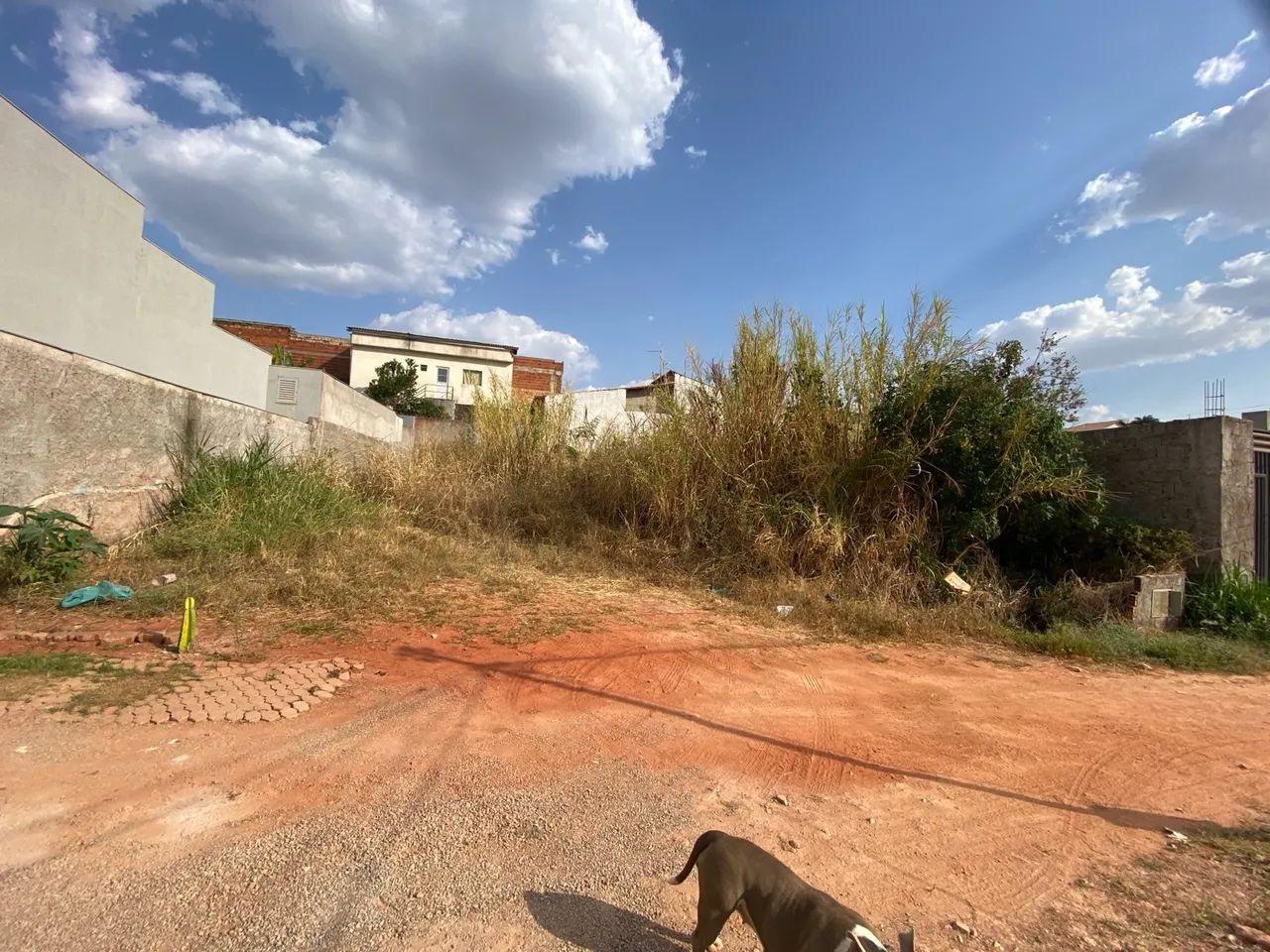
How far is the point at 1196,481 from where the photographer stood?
721 cm

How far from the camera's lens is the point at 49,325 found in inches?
395

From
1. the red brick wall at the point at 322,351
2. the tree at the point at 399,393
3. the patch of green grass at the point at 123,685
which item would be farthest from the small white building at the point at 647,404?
the red brick wall at the point at 322,351

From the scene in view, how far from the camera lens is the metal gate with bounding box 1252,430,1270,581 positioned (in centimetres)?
778

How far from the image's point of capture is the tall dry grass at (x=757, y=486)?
23.8 feet

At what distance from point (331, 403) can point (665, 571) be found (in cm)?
1032

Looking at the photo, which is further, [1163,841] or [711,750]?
[711,750]

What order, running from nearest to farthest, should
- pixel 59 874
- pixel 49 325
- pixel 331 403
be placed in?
pixel 59 874 → pixel 49 325 → pixel 331 403

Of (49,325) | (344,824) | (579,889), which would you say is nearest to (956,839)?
(579,889)

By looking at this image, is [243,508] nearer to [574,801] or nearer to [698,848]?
[574,801]

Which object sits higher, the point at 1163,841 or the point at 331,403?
the point at 331,403

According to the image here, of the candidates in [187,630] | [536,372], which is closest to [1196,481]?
[187,630]

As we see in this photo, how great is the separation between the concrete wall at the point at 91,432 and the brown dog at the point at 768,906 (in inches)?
253

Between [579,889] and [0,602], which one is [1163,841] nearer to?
[579,889]

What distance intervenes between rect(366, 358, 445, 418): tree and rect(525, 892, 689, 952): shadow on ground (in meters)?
29.6
